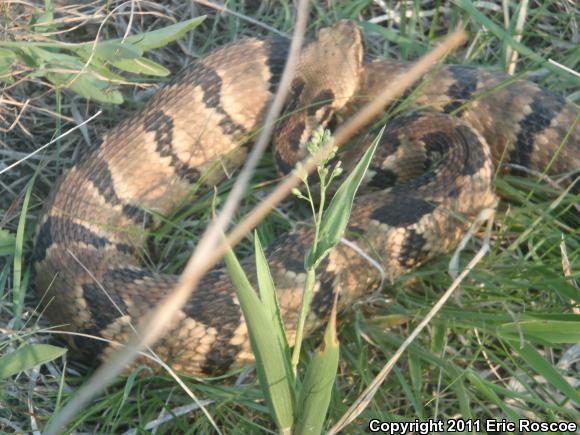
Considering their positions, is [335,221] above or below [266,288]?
above

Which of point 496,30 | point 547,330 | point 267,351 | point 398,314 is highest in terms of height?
point 267,351

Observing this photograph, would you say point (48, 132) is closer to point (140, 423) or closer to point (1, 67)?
point (1, 67)

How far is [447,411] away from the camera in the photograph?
3.22m

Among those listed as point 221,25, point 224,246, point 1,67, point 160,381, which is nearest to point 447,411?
point 160,381

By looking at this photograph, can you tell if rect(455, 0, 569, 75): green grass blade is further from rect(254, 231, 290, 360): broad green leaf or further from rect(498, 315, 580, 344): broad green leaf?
rect(254, 231, 290, 360): broad green leaf

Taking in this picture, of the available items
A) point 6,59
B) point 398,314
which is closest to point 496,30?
point 398,314

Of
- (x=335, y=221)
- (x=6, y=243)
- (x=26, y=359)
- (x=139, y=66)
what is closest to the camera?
(x=335, y=221)

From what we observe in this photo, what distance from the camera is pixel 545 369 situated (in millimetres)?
2799

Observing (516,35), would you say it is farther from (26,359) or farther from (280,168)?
(26,359)

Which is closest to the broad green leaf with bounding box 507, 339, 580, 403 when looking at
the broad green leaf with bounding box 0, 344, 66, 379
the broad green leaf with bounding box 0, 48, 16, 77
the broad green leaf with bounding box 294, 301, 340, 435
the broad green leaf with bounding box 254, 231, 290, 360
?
the broad green leaf with bounding box 294, 301, 340, 435

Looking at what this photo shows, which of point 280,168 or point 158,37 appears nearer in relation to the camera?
point 158,37

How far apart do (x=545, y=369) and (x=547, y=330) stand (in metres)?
0.14

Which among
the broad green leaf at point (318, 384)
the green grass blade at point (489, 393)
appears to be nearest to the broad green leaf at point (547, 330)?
the green grass blade at point (489, 393)

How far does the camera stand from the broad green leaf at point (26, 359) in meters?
2.72
